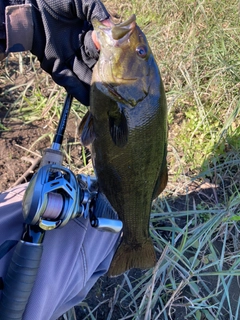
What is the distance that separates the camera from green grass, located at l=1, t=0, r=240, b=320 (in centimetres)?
209

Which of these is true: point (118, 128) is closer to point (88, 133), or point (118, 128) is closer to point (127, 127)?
point (127, 127)

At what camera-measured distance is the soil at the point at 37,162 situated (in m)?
2.08

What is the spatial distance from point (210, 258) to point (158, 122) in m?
1.04

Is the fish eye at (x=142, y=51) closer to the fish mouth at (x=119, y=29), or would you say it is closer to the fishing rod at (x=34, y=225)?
the fish mouth at (x=119, y=29)

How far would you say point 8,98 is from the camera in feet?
10.1

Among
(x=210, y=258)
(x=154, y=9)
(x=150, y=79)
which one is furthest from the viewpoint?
(x=154, y=9)

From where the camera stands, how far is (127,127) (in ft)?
5.29

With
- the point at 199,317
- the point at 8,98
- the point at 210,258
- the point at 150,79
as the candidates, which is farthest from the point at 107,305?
the point at 8,98

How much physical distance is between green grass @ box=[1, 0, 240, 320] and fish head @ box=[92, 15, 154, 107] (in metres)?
0.93

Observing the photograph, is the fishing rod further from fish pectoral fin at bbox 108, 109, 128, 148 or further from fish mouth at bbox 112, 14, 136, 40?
fish mouth at bbox 112, 14, 136, 40

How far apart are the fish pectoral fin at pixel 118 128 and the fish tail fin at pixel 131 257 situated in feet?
1.75

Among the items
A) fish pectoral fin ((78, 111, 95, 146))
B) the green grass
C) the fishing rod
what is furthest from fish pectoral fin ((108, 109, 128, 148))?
the green grass

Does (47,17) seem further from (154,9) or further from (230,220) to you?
(154,9)

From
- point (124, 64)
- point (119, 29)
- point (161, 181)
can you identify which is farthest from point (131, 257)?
point (119, 29)
